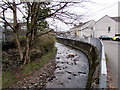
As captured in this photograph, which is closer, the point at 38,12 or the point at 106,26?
the point at 38,12

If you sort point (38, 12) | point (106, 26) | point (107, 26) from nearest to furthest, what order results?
1. point (38, 12)
2. point (107, 26)
3. point (106, 26)

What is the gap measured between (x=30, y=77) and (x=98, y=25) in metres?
35.2

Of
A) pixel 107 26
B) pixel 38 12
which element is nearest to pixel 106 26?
pixel 107 26

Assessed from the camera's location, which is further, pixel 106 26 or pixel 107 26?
pixel 106 26

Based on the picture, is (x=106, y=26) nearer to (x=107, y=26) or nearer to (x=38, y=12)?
(x=107, y=26)

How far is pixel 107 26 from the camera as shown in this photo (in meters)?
35.2

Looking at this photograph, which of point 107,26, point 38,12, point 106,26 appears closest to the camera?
point 38,12

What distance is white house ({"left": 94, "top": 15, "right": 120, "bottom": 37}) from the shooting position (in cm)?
3411

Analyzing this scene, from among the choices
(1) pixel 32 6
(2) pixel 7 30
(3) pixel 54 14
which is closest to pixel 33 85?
(3) pixel 54 14

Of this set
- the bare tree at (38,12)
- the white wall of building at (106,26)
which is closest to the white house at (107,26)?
the white wall of building at (106,26)

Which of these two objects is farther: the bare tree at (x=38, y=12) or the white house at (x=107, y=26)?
the white house at (x=107, y=26)

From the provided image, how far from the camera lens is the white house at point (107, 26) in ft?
112

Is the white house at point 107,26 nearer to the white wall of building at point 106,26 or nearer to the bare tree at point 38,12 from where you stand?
the white wall of building at point 106,26

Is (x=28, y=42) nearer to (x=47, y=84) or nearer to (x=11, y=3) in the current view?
(x=11, y=3)
